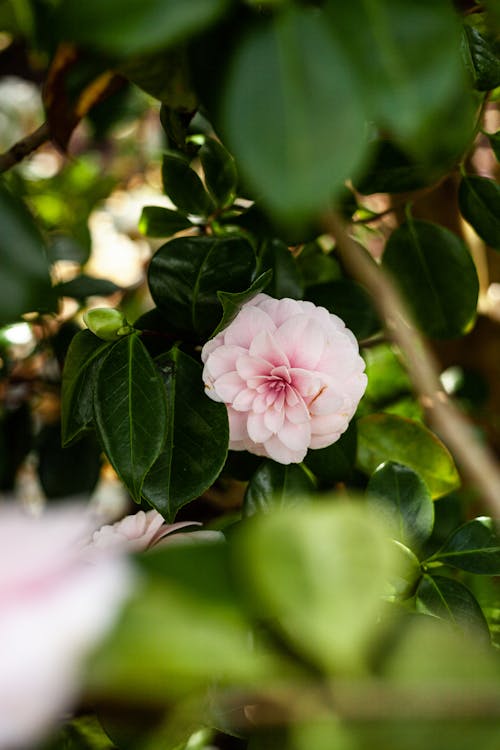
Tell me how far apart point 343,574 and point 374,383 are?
66 cm

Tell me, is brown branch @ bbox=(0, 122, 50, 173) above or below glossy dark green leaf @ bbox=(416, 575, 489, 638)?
above

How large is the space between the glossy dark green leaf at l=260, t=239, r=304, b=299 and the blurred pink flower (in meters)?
0.41

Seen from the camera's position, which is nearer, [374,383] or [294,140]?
[294,140]

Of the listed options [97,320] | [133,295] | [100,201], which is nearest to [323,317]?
[97,320]

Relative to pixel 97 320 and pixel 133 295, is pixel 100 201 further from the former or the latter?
pixel 97 320

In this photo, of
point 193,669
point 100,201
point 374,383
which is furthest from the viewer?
point 100,201

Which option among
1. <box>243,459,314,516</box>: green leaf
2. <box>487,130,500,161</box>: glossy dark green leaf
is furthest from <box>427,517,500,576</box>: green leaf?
<box>487,130,500,161</box>: glossy dark green leaf

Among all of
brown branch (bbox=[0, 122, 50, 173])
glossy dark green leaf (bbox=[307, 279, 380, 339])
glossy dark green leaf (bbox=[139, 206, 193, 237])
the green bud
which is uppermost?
brown branch (bbox=[0, 122, 50, 173])

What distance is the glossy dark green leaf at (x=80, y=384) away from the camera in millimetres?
512

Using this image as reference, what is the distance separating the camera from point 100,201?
4.57ft

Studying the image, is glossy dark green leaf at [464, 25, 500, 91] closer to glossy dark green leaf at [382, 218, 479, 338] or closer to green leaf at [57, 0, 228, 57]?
glossy dark green leaf at [382, 218, 479, 338]

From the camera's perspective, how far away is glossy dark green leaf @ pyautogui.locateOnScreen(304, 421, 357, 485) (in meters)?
0.58

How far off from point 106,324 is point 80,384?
0.16 feet

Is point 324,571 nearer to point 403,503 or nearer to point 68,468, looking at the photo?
point 403,503
